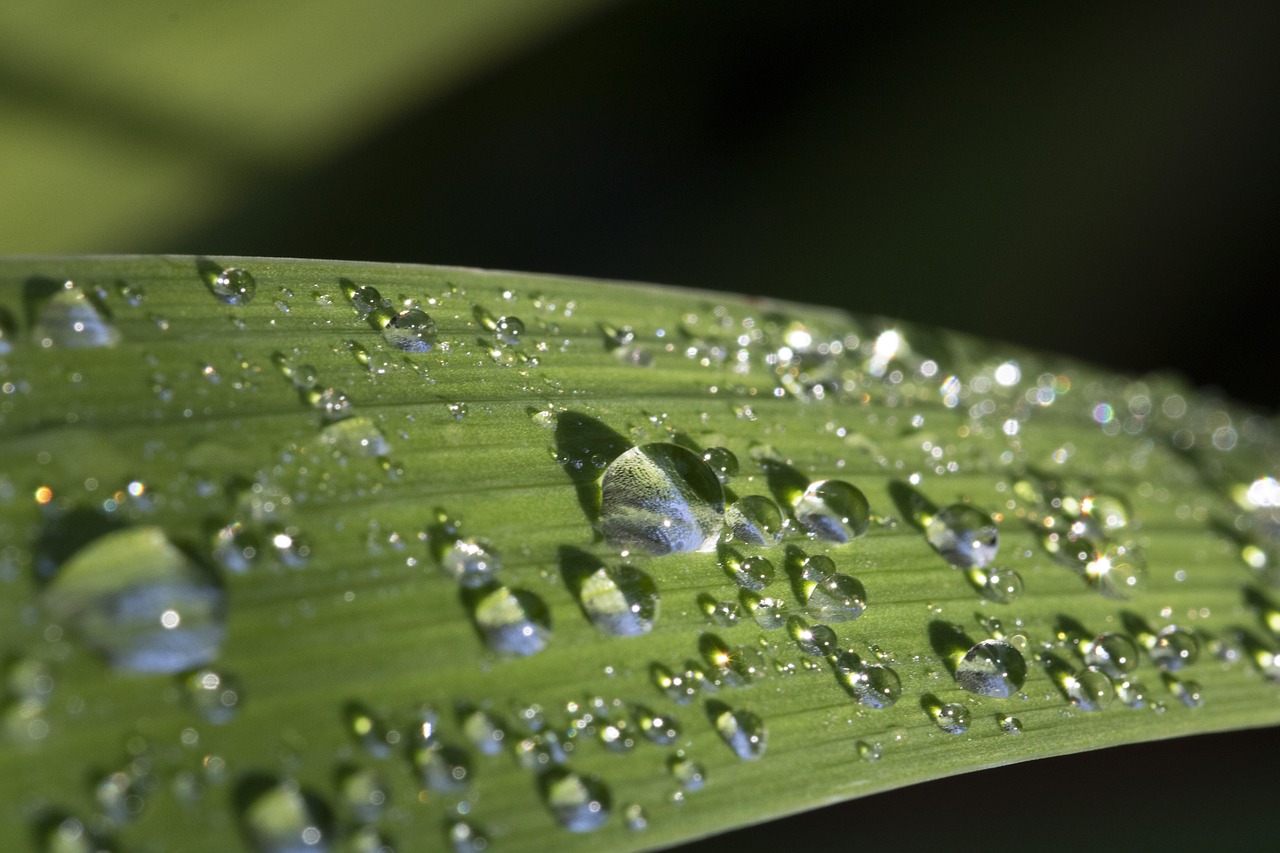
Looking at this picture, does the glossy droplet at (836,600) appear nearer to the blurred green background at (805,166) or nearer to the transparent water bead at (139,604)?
the transparent water bead at (139,604)

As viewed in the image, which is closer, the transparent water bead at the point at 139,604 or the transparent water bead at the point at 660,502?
the transparent water bead at the point at 139,604

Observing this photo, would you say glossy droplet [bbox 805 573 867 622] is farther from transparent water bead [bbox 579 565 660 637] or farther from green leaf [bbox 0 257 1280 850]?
transparent water bead [bbox 579 565 660 637]

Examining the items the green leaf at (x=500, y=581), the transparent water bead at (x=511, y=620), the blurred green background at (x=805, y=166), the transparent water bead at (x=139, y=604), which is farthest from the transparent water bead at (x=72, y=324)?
the blurred green background at (x=805, y=166)

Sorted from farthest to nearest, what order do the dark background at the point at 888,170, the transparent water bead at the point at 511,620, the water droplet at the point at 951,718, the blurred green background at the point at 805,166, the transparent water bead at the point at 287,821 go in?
the dark background at the point at 888,170, the blurred green background at the point at 805,166, the water droplet at the point at 951,718, the transparent water bead at the point at 511,620, the transparent water bead at the point at 287,821

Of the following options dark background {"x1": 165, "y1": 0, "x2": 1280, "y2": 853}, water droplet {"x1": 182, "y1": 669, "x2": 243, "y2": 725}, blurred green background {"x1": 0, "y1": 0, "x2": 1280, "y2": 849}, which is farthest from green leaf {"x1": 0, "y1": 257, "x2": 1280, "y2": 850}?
dark background {"x1": 165, "y1": 0, "x2": 1280, "y2": 853}

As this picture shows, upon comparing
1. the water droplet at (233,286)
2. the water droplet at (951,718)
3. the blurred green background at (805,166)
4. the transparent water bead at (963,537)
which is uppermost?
the blurred green background at (805,166)

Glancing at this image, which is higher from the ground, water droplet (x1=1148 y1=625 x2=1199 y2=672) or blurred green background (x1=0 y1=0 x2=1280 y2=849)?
blurred green background (x1=0 y1=0 x2=1280 y2=849)
